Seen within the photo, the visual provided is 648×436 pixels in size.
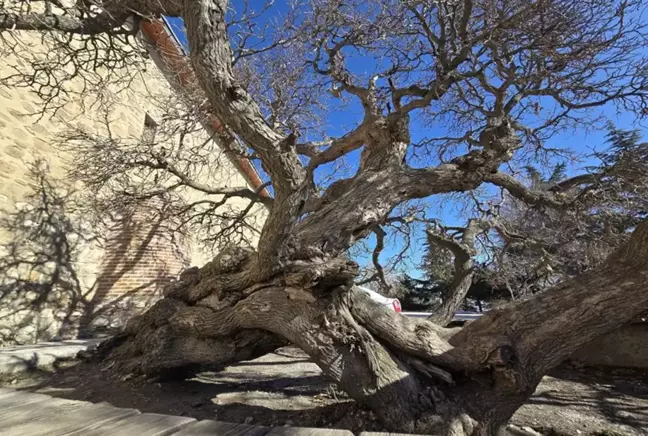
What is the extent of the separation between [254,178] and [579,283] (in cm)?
1053

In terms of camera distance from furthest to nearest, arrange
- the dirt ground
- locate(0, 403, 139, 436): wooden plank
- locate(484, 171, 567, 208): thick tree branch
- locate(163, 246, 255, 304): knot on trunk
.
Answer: locate(484, 171, 567, 208): thick tree branch < locate(163, 246, 255, 304): knot on trunk < the dirt ground < locate(0, 403, 139, 436): wooden plank

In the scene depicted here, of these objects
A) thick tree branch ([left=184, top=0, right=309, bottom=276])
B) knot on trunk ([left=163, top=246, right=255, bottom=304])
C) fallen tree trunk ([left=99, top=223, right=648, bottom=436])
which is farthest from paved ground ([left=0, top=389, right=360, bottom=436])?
knot on trunk ([left=163, top=246, right=255, bottom=304])

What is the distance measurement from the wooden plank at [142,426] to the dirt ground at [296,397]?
1.89 m

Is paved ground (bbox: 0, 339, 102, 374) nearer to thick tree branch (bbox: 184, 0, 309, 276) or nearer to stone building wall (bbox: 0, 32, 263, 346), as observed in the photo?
stone building wall (bbox: 0, 32, 263, 346)

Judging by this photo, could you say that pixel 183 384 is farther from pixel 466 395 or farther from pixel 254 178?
pixel 254 178

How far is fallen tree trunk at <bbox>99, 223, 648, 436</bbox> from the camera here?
2.25m

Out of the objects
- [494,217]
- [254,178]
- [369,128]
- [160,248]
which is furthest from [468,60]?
[254,178]

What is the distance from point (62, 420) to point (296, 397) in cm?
278

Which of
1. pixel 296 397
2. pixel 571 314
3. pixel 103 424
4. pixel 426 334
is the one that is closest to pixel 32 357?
pixel 296 397

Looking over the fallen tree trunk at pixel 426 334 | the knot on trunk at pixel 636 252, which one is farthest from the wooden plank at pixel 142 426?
the knot on trunk at pixel 636 252

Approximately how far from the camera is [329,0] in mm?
4992

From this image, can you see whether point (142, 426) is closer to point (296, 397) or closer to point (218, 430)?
point (218, 430)

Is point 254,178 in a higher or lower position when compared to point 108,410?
higher

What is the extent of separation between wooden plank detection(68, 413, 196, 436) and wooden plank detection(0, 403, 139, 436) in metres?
0.03
